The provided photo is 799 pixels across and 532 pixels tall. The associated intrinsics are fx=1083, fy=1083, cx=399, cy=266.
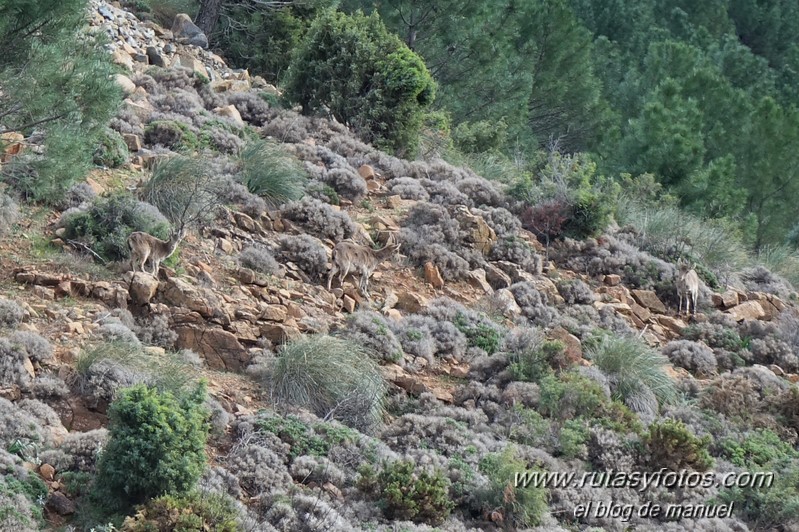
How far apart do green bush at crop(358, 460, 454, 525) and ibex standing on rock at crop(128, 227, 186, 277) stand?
3.75m

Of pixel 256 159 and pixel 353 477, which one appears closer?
pixel 353 477

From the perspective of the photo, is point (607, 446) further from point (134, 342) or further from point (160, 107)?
point (160, 107)

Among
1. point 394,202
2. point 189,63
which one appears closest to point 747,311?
point 394,202

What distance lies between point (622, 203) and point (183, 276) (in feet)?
31.9

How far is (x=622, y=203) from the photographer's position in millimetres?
19234

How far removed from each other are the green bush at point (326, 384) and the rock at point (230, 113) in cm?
775

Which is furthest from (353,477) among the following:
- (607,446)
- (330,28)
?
(330,28)

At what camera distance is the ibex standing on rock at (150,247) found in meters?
11.4

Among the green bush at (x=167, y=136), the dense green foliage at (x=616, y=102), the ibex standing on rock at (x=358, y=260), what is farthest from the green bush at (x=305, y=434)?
the dense green foliage at (x=616, y=102)

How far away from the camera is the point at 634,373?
12.9 meters

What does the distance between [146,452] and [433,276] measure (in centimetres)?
708

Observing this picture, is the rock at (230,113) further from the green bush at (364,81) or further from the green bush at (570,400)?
the green bush at (570,400)

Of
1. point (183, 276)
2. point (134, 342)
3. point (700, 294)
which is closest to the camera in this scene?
point (134, 342)

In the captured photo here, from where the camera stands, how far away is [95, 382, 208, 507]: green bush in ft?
26.0
